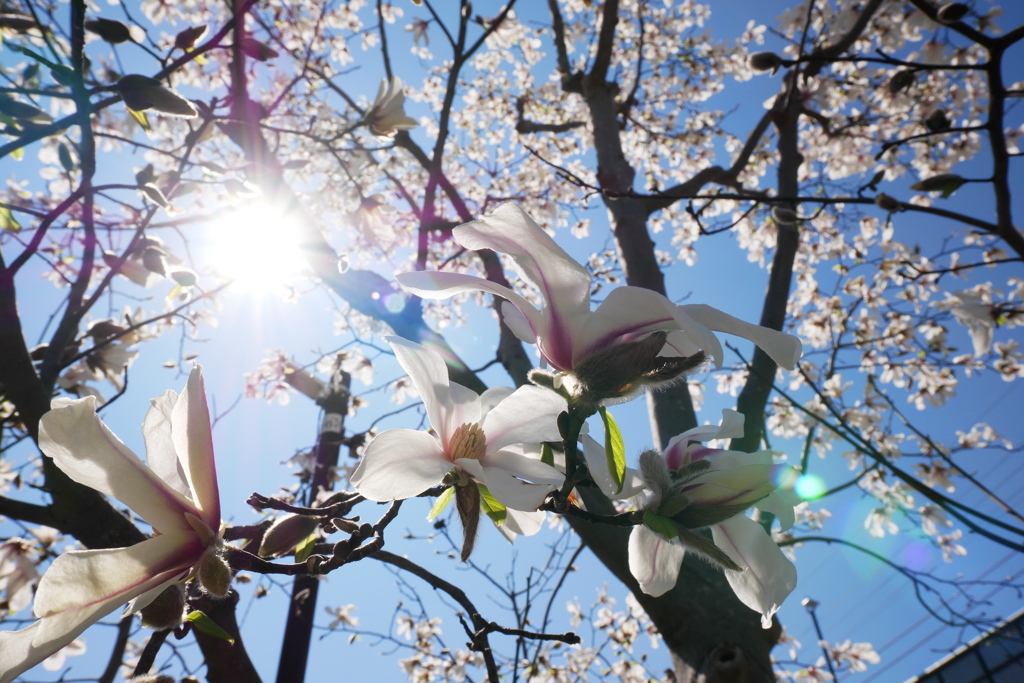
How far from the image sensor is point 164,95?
2.76 ft

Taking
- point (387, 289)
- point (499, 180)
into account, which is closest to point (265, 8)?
point (499, 180)

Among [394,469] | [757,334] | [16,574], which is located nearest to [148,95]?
[394,469]

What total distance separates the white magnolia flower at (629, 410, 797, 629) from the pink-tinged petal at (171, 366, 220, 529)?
36cm

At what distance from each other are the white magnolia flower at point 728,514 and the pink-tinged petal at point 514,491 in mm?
126

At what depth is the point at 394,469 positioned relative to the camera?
0.39m

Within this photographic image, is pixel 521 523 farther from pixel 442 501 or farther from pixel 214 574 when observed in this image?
pixel 214 574

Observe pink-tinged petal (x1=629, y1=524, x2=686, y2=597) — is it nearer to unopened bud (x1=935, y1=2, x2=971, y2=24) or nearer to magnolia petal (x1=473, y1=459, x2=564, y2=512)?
magnolia petal (x1=473, y1=459, x2=564, y2=512)

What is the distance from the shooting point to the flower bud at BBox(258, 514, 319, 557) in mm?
522

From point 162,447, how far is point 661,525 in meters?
0.41

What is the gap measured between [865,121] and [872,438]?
1.99m

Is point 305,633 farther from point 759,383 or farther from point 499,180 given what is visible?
point 499,180

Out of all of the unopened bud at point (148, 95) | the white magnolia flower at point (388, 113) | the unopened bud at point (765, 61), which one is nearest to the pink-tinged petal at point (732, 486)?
the unopened bud at point (148, 95)

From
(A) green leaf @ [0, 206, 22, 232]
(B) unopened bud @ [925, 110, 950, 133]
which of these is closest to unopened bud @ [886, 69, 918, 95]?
(B) unopened bud @ [925, 110, 950, 133]

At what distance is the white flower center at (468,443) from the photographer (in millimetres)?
454
